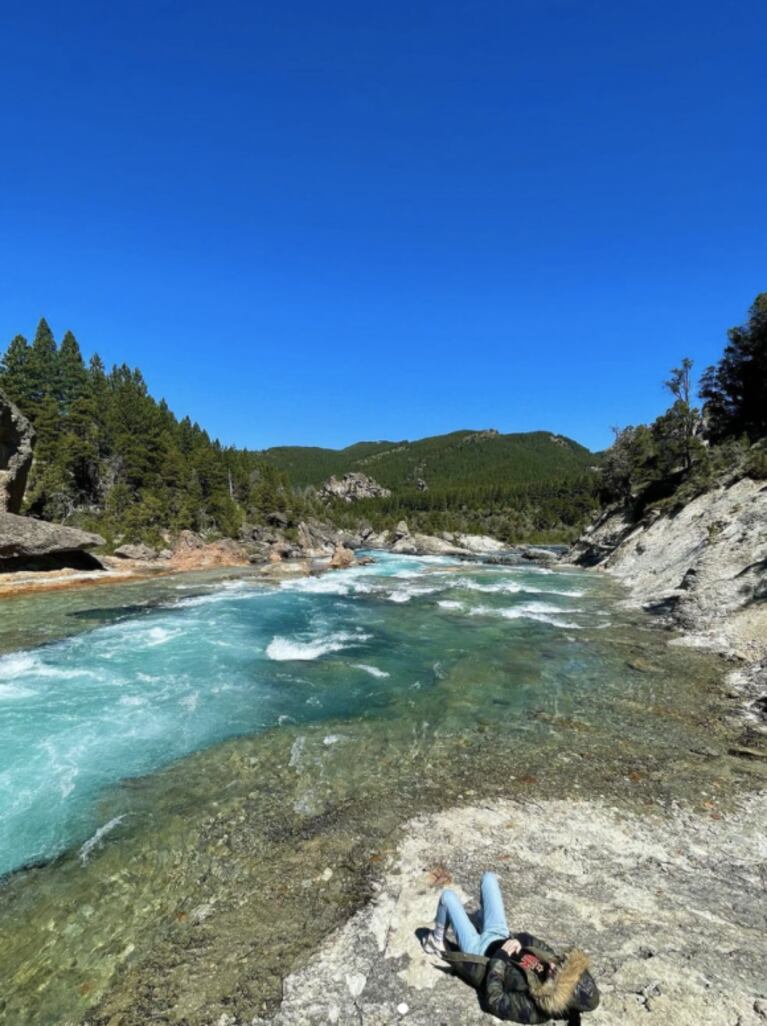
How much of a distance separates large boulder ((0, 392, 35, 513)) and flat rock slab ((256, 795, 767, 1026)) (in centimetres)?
4089

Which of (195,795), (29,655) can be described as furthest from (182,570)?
(195,795)

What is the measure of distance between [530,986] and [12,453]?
44.8 m

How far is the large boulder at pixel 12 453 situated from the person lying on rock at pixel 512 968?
41.8 metres

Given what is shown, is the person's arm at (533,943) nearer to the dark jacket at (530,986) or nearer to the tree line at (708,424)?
the dark jacket at (530,986)

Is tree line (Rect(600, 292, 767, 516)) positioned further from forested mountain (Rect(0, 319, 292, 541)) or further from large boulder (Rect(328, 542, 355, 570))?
forested mountain (Rect(0, 319, 292, 541))

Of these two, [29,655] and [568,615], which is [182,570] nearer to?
[29,655]

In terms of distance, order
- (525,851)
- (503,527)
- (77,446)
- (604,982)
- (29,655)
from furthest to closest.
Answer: (503,527)
(77,446)
(29,655)
(525,851)
(604,982)

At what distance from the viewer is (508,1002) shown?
4668 millimetres

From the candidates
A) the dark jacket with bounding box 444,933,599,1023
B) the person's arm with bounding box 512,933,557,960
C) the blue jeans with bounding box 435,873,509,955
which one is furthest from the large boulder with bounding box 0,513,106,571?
the person's arm with bounding box 512,933,557,960

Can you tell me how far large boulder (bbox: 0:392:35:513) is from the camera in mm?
36688

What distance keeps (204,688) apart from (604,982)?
12418mm

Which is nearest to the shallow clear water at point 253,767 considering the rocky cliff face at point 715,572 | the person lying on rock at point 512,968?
the person lying on rock at point 512,968

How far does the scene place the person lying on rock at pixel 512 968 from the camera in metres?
4.55

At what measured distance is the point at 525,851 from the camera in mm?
7211
